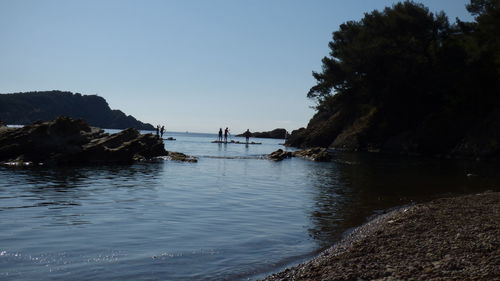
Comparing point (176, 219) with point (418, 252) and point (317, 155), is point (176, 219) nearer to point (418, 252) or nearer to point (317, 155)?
point (418, 252)

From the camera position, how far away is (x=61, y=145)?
113 ft

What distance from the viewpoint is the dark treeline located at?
170ft

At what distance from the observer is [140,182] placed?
24406mm

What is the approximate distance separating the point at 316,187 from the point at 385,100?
46453 millimetres

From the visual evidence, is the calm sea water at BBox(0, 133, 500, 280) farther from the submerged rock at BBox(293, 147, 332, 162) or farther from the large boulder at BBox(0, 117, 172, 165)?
the submerged rock at BBox(293, 147, 332, 162)

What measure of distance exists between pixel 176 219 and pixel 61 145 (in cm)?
2366

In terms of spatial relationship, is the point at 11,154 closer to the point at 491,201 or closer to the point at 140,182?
the point at 140,182

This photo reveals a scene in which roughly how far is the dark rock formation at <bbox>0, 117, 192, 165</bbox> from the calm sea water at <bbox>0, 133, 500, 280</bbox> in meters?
5.69

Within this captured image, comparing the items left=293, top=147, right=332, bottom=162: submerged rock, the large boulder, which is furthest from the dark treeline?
the large boulder

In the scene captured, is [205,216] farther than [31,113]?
No

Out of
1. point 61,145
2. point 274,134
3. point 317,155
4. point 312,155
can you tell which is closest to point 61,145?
point 61,145

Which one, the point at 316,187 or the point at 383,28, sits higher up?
the point at 383,28

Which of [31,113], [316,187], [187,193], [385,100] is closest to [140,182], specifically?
[187,193]

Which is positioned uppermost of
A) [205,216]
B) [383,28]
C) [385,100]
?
[383,28]
